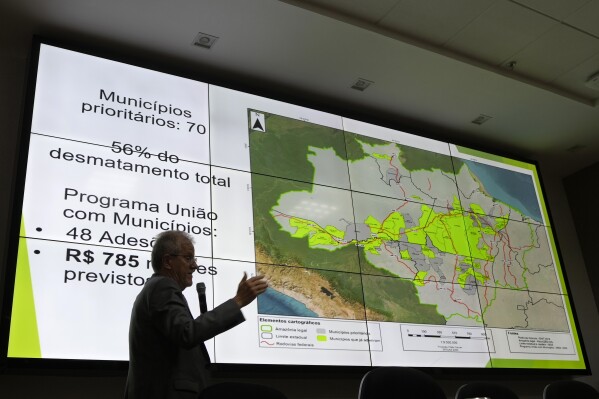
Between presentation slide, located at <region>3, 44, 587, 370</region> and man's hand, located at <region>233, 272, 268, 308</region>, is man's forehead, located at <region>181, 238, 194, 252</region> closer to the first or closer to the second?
man's hand, located at <region>233, 272, 268, 308</region>

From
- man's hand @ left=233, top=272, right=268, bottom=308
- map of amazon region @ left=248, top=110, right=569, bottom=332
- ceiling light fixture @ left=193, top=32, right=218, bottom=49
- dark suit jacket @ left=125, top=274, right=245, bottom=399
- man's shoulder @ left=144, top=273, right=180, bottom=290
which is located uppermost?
ceiling light fixture @ left=193, top=32, right=218, bottom=49

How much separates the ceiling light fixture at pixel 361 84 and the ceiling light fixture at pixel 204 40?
1.17 meters

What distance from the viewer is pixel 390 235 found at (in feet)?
14.7

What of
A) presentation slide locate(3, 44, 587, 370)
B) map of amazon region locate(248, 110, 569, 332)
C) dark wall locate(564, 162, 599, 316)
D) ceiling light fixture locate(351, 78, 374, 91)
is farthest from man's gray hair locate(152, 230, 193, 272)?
dark wall locate(564, 162, 599, 316)

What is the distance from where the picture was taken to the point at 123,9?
3775mm

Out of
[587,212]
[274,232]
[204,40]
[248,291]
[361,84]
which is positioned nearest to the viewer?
[248,291]

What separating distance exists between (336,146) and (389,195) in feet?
1.80

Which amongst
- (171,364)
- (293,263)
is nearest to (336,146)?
(293,263)

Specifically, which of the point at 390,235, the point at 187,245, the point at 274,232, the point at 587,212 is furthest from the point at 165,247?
the point at 587,212

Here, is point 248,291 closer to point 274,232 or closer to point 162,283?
point 162,283

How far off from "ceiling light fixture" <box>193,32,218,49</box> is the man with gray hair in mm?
2172

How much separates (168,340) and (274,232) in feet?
5.91

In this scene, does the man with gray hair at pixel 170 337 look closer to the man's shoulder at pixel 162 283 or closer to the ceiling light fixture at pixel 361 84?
the man's shoulder at pixel 162 283

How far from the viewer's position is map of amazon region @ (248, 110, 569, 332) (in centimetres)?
401
